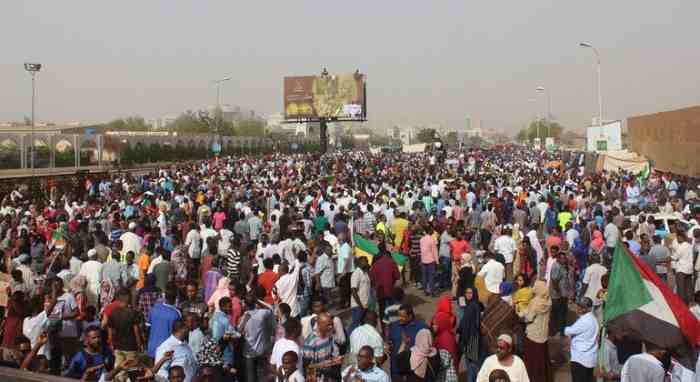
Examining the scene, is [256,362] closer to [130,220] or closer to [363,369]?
[363,369]

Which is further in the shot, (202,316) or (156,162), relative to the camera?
(156,162)

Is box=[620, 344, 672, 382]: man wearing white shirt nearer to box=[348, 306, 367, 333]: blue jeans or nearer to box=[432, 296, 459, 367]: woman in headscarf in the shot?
box=[432, 296, 459, 367]: woman in headscarf

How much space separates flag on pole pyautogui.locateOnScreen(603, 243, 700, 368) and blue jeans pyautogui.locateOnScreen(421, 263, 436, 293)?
21.0 feet

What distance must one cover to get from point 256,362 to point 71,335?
1.99 metres

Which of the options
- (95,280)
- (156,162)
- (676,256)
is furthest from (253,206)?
(156,162)

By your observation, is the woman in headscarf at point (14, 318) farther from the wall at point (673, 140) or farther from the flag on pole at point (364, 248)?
the wall at point (673, 140)

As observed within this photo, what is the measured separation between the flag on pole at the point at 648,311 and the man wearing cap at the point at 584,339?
0.79 m

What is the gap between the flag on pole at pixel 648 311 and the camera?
5.67 m

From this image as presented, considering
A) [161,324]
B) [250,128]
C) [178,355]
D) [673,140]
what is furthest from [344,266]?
[250,128]

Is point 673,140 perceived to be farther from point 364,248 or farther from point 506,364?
point 506,364

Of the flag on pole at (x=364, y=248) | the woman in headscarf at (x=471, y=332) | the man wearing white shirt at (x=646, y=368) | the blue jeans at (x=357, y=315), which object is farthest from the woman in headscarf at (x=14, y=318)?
the man wearing white shirt at (x=646, y=368)

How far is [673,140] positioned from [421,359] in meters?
29.3

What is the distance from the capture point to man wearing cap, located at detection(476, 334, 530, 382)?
18.5 feet

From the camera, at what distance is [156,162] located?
5612 cm
